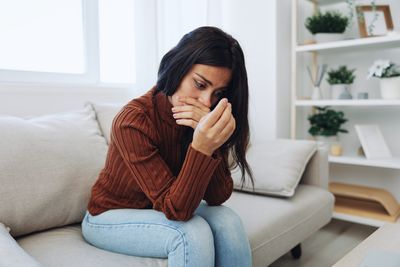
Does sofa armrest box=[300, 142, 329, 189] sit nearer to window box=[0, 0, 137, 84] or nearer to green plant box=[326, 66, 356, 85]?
green plant box=[326, 66, 356, 85]

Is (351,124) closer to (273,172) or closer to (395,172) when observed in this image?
(395,172)

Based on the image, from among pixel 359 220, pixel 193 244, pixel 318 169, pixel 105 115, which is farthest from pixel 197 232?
pixel 359 220

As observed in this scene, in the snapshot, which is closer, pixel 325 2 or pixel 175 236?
pixel 175 236

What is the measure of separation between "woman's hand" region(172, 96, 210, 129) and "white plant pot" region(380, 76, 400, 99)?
4.64 ft

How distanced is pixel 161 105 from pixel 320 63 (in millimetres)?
1755

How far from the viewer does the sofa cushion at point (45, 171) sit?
106cm

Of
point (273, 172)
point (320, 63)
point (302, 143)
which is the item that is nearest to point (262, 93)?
point (320, 63)

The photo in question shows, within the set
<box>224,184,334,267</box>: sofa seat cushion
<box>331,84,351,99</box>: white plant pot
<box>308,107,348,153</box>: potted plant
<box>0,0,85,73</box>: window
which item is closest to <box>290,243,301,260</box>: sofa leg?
<box>224,184,334,267</box>: sofa seat cushion

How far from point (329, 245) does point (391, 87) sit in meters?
0.94

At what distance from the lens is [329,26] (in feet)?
7.29

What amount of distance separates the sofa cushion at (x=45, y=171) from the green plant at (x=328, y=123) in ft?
4.76

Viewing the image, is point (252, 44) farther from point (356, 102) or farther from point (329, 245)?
point (329, 245)

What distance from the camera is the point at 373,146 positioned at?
2102 mm

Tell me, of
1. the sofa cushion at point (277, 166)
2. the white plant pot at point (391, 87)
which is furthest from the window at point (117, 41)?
the white plant pot at point (391, 87)
